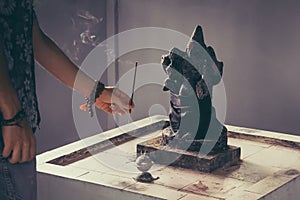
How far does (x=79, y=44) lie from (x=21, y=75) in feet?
8.19

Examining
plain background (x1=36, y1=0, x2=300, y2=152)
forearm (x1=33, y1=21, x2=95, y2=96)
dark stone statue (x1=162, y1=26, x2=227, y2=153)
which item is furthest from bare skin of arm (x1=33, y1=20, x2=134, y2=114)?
plain background (x1=36, y1=0, x2=300, y2=152)

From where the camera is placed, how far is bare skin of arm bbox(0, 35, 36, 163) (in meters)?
1.30

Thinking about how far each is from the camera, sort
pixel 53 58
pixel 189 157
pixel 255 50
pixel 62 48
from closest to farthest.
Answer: pixel 53 58, pixel 189 157, pixel 255 50, pixel 62 48

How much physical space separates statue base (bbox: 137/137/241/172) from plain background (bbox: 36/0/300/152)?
1.06 metres

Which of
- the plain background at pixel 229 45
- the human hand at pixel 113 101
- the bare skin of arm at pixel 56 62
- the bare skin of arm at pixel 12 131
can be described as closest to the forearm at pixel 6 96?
the bare skin of arm at pixel 12 131

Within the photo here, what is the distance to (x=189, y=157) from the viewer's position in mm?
2439

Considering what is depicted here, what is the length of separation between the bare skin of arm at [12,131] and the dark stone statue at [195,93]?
3.87ft

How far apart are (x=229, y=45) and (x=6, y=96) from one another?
2.44 meters

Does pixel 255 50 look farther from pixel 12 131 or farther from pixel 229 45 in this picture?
pixel 12 131

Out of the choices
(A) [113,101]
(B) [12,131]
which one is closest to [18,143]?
(B) [12,131]

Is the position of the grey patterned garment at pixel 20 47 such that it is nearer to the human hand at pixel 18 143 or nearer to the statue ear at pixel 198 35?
the human hand at pixel 18 143

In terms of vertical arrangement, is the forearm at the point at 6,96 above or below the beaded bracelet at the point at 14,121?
above

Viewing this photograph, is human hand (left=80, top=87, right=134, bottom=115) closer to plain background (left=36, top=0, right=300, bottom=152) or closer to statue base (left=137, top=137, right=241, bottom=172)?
statue base (left=137, top=137, right=241, bottom=172)

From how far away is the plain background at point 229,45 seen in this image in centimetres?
347
